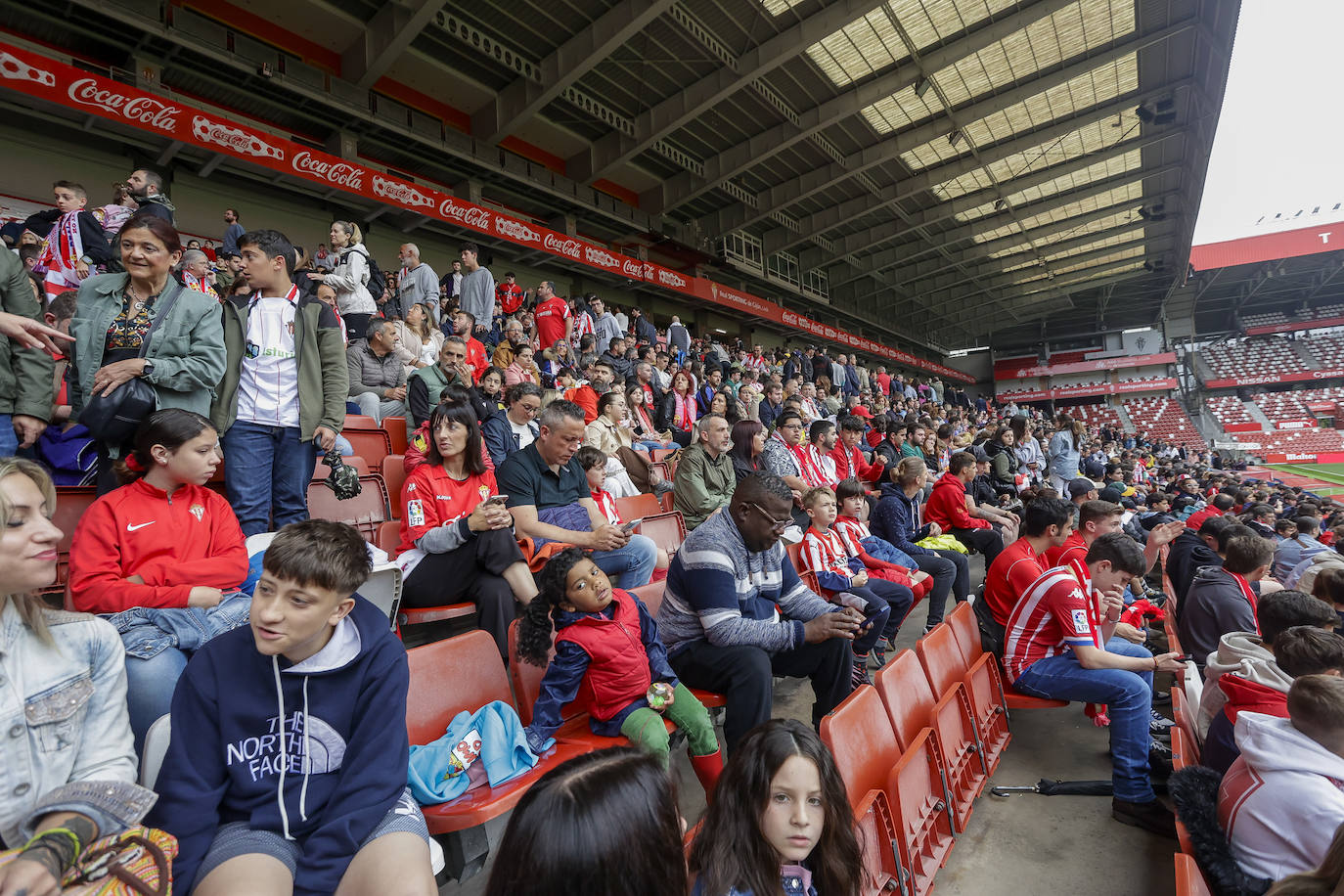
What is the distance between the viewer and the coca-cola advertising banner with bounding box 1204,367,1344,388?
1246 inches

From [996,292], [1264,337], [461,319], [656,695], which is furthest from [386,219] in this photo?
[1264,337]

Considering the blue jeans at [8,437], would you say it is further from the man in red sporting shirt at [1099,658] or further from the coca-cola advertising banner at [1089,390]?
the coca-cola advertising banner at [1089,390]

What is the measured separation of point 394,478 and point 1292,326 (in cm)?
4836

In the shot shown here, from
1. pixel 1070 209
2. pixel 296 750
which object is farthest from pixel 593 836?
pixel 1070 209

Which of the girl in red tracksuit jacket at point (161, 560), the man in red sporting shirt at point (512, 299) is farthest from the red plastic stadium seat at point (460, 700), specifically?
the man in red sporting shirt at point (512, 299)

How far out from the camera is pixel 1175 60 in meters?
12.8

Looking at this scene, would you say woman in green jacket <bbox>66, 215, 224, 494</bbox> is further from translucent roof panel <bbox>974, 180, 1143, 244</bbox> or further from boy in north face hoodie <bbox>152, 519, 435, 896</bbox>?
translucent roof panel <bbox>974, 180, 1143, 244</bbox>

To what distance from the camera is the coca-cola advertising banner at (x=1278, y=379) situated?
3166cm

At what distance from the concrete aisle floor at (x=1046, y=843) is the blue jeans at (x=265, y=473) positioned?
1.64 metres

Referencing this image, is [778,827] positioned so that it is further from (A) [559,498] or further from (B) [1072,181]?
(B) [1072,181]

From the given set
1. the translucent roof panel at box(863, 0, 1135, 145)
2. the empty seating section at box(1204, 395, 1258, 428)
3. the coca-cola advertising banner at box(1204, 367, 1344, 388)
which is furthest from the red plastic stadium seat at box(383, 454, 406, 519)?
the coca-cola advertising banner at box(1204, 367, 1344, 388)

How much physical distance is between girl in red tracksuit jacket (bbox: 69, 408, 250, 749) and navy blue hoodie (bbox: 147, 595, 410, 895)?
0.35m

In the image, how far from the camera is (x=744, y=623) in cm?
232

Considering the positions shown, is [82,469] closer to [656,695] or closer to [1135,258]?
[656,695]
